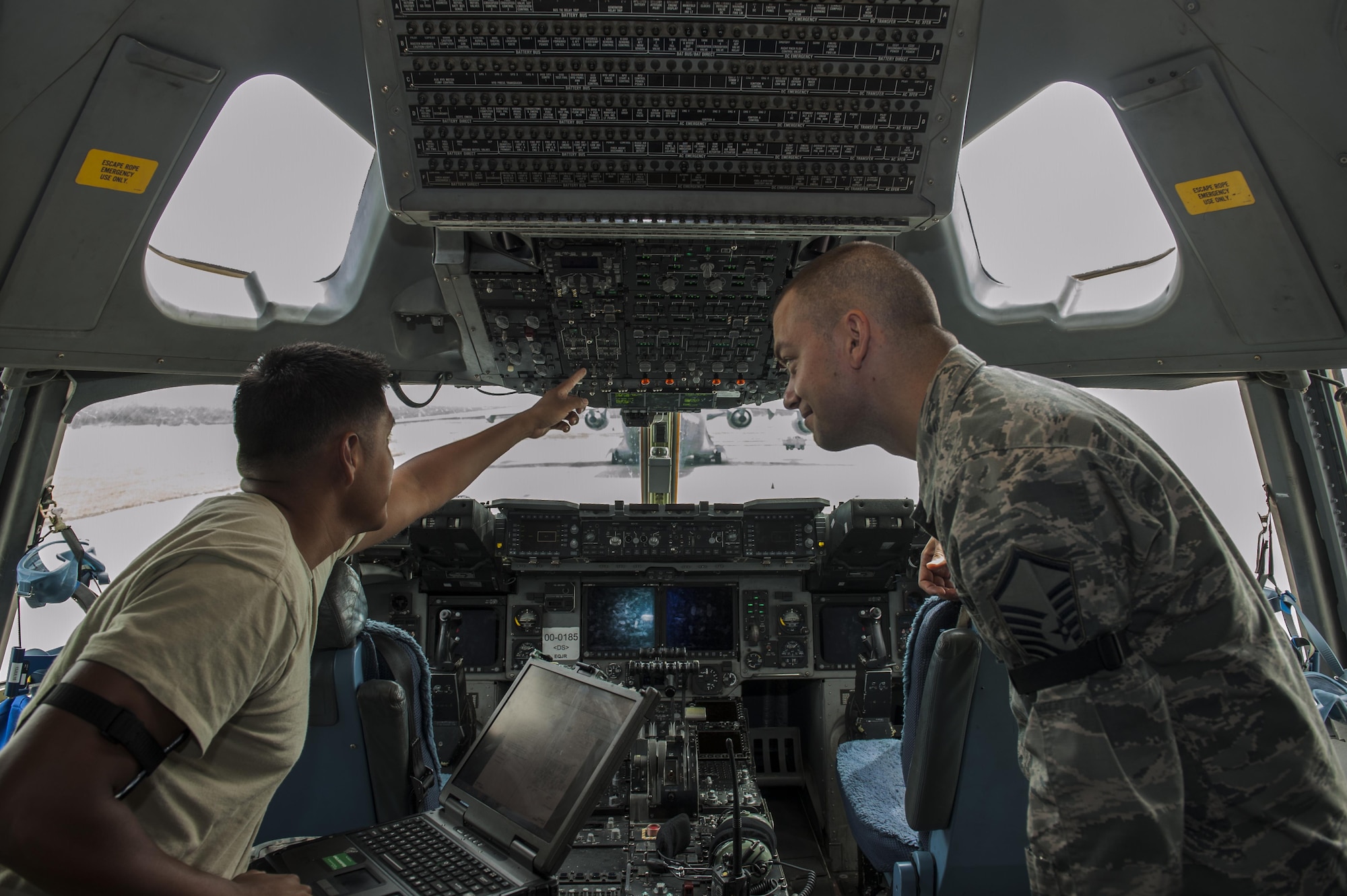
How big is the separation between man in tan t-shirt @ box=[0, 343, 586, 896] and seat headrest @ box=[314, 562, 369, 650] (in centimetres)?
42

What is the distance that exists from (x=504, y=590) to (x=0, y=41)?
2862 millimetres

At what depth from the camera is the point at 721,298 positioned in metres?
2.59

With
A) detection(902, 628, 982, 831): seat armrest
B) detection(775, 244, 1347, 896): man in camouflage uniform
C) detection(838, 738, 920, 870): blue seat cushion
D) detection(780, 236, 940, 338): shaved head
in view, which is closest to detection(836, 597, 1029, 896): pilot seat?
detection(902, 628, 982, 831): seat armrest

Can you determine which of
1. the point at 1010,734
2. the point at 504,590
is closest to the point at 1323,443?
the point at 1010,734

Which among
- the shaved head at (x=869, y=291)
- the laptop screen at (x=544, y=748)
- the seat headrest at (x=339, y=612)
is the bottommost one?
the laptop screen at (x=544, y=748)

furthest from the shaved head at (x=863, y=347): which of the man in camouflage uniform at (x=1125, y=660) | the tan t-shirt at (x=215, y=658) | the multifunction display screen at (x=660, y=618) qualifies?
the multifunction display screen at (x=660, y=618)

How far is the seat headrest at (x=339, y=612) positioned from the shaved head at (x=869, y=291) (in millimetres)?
1290

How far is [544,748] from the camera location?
1.58 m

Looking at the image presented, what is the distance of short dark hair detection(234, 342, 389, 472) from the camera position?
4.17ft

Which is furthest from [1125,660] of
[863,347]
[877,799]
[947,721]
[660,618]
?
[660,618]

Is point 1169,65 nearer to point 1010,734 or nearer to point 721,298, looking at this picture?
point 721,298

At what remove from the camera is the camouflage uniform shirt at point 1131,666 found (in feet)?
3.15

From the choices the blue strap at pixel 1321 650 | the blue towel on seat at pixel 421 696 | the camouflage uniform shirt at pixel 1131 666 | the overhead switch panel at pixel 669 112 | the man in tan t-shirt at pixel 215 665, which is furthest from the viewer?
the blue strap at pixel 1321 650

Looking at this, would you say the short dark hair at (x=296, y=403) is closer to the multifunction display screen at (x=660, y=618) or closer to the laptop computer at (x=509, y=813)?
the laptop computer at (x=509, y=813)
